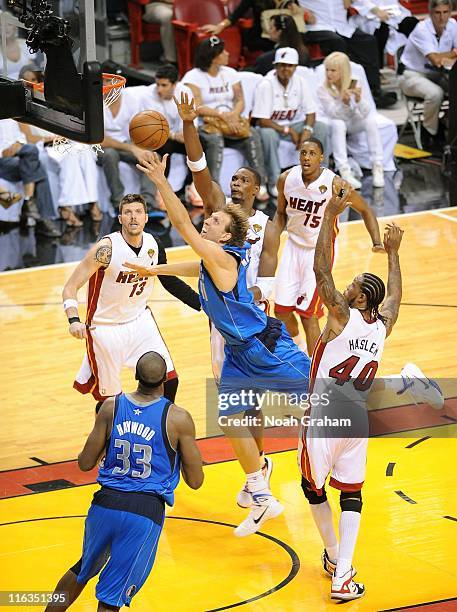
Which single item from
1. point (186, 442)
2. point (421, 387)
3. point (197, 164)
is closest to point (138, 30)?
point (197, 164)

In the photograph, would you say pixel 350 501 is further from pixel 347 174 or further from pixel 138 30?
pixel 138 30

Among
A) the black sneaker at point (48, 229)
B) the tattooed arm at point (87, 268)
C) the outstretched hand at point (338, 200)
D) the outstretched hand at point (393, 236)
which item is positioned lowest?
the black sneaker at point (48, 229)

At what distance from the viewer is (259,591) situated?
6523 mm

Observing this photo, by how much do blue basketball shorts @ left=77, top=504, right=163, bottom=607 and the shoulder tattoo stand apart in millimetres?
2428

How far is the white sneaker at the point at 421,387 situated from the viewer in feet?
29.9

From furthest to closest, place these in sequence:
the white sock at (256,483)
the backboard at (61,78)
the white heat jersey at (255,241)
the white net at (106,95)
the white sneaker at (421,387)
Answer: the white sneaker at (421,387) < the white heat jersey at (255,241) < the white net at (106,95) < the white sock at (256,483) < the backboard at (61,78)

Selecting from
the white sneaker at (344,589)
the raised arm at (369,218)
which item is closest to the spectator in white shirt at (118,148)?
the raised arm at (369,218)

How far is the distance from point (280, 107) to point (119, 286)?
7.75 m

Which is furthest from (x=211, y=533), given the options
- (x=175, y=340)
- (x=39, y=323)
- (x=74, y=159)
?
(x=74, y=159)

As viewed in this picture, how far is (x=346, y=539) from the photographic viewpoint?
6355 millimetres

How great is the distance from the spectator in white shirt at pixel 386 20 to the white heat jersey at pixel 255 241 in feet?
32.5

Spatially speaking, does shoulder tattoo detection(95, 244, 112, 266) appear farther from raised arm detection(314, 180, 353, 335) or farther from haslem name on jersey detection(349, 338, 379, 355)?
haslem name on jersey detection(349, 338, 379, 355)

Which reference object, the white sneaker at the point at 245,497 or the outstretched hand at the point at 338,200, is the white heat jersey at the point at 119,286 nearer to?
the white sneaker at the point at 245,497

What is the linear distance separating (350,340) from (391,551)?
1.33 meters
